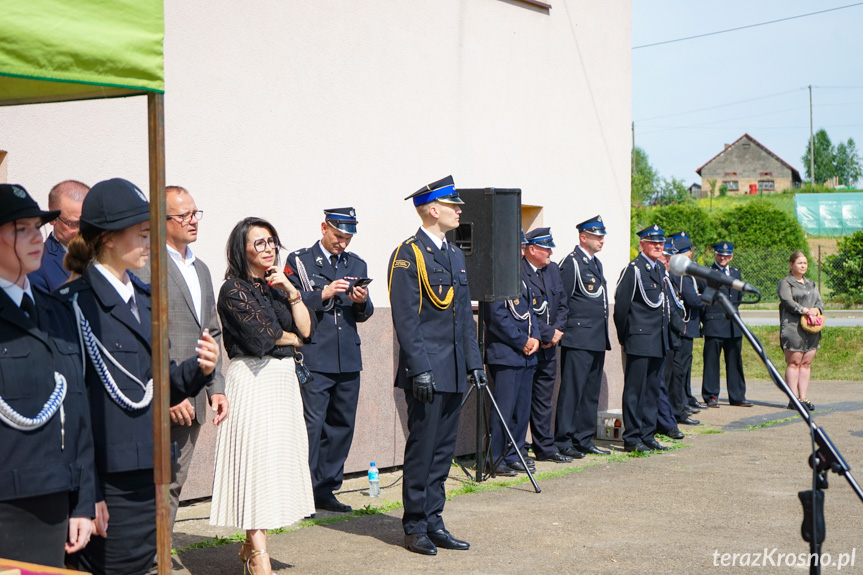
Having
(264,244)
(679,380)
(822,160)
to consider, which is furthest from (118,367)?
(822,160)

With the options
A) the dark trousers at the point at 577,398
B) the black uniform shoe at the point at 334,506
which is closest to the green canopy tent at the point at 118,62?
the black uniform shoe at the point at 334,506

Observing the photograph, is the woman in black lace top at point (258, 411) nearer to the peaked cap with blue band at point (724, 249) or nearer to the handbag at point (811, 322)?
the handbag at point (811, 322)

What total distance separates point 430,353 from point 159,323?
9.49 feet

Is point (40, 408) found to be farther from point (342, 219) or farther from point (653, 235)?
point (653, 235)

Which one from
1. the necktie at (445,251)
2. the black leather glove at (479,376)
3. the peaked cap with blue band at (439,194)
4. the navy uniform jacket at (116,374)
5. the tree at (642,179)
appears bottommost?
the black leather glove at (479,376)

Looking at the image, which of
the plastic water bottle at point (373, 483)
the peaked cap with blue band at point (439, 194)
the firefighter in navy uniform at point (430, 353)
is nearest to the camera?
the firefighter in navy uniform at point (430, 353)

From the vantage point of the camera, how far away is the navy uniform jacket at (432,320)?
19.4 ft

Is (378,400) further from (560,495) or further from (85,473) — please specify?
(85,473)

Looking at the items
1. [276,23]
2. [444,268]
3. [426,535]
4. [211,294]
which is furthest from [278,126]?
[426,535]

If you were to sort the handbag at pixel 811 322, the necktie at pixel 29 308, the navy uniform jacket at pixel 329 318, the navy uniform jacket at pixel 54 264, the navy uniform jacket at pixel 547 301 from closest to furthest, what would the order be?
the necktie at pixel 29 308 < the navy uniform jacket at pixel 54 264 < the navy uniform jacket at pixel 329 318 < the navy uniform jacket at pixel 547 301 < the handbag at pixel 811 322

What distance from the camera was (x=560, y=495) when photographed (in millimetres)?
7590

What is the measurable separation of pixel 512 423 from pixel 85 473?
5.86 meters

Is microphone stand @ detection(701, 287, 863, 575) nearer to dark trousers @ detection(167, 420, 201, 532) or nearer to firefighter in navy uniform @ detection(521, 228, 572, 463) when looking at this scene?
dark trousers @ detection(167, 420, 201, 532)

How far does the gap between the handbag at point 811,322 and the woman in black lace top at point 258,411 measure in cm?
887
